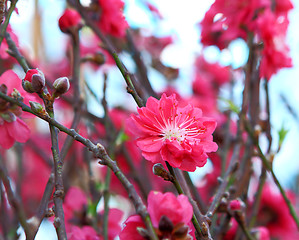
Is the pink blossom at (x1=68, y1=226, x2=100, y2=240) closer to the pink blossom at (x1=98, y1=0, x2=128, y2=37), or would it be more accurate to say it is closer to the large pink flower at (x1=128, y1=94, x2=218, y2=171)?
the large pink flower at (x1=128, y1=94, x2=218, y2=171)

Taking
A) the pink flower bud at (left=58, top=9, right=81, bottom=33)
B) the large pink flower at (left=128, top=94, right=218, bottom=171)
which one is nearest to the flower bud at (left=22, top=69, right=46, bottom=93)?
the large pink flower at (left=128, top=94, right=218, bottom=171)

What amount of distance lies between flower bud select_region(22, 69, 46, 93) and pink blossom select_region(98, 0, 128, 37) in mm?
342

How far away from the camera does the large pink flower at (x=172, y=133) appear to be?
17.7 inches

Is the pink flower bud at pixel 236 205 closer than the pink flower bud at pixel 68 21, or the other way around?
the pink flower bud at pixel 236 205

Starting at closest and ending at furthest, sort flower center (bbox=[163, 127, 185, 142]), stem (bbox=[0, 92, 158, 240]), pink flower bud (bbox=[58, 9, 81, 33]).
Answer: stem (bbox=[0, 92, 158, 240]), flower center (bbox=[163, 127, 185, 142]), pink flower bud (bbox=[58, 9, 81, 33])

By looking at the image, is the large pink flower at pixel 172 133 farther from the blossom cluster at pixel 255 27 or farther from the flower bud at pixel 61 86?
the blossom cluster at pixel 255 27

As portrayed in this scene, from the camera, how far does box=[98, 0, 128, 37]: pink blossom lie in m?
0.78

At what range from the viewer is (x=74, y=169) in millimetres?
1058

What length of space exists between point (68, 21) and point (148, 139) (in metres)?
0.34

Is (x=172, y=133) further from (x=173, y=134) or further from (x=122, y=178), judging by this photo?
(x=122, y=178)

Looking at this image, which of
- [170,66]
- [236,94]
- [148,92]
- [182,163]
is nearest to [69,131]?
[182,163]

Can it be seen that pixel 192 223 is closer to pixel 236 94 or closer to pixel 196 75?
pixel 236 94

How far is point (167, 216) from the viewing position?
41 cm

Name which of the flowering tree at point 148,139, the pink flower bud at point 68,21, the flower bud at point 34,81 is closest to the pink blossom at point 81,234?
the flowering tree at point 148,139
